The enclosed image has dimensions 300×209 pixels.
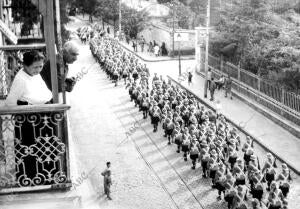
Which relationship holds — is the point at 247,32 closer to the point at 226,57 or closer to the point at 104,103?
the point at 226,57

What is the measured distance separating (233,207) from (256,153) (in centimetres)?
542

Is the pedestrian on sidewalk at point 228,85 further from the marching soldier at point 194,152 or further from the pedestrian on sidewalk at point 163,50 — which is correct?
the pedestrian on sidewalk at point 163,50

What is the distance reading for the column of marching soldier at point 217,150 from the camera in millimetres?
14759

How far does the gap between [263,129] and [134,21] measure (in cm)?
2245

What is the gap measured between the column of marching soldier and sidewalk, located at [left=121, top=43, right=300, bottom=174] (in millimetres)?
1062

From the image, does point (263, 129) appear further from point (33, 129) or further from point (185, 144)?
point (33, 129)

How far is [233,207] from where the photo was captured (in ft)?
47.0

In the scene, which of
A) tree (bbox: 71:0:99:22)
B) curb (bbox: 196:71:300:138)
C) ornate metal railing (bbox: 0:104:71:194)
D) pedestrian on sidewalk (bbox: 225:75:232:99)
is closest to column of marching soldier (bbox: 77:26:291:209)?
curb (bbox: 196:71:300:138)

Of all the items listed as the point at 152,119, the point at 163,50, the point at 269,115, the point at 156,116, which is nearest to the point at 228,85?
the point at 269,115

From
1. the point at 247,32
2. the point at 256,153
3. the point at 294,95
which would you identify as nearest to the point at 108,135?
the point at 256,153

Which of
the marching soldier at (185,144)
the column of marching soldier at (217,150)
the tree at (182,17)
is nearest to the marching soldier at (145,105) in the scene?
the column of marching soldier at (217,150)

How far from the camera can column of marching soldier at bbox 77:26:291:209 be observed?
1476 centimetres

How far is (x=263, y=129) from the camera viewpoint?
21953 mm

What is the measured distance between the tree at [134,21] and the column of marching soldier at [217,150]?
14225mm
